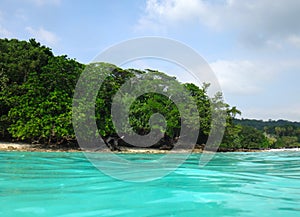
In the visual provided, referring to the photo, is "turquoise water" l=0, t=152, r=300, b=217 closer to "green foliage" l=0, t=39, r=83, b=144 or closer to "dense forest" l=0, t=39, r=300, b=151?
"green foliage" l=0, t=39, r=83, b=144

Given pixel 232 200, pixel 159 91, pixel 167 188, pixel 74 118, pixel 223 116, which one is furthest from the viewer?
pixel 223 116

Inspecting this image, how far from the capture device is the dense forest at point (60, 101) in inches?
757

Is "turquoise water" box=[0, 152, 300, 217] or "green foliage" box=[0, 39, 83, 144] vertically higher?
"green foliage" box=[0, 39, 83, 144]

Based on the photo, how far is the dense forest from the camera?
19219 mm

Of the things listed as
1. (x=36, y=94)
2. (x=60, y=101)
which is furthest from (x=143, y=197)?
(x=36, y=94)

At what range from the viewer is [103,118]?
21.6 meters

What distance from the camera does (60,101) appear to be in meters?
19.8

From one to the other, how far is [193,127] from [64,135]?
38.1 ft

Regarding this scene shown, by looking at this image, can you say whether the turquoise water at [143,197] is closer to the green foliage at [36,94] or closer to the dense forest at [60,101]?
the green foliage at [36,94]

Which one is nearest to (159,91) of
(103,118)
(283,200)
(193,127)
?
(193,127)

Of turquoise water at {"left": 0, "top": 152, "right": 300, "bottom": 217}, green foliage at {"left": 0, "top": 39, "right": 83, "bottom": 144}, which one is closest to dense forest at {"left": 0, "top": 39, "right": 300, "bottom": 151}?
green foliage at {"left": 0, "top": 39, "right": 83, "bottom": 144}

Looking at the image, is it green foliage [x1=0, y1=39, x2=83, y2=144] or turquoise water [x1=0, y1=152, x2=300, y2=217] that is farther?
green foliage [x1=0, y1=39, x2=83, y2=144]

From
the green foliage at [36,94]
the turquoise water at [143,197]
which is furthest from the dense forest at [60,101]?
the turquoise water at [143,197]

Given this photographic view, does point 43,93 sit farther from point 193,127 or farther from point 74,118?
point 193,127
